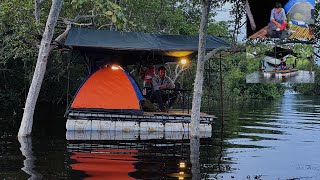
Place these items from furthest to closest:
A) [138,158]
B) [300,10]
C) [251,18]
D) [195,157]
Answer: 1. [251,18]
2. [300,10]
3. [195,157]
4. [138,158]

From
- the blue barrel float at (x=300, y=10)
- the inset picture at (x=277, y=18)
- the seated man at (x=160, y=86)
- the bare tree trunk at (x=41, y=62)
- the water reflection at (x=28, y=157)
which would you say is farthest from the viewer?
→ the seated man at (x=160, y=86)

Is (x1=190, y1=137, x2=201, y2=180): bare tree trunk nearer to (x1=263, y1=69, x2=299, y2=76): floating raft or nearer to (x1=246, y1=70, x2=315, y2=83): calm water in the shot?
(x1=246, y1=70, x2=315, y2=83): calm water

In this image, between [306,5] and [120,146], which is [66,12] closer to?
[120,146]

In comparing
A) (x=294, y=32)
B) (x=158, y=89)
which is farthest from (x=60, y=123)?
(x=294, y=32)

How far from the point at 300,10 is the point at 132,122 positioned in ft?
19.5

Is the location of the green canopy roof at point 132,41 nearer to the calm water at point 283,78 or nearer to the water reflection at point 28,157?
the calm water at point 283,78

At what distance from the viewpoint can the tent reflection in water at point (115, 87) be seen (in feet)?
42.5

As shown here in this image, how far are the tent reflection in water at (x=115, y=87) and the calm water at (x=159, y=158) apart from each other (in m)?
0.63

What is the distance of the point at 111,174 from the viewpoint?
319 inches

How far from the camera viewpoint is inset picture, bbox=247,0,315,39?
1121 cm

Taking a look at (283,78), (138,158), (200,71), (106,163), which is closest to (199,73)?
(200,71)

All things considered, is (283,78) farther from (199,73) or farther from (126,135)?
(126,135)

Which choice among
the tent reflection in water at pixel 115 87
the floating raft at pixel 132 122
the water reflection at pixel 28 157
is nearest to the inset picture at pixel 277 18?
the tent reflection in water at pixel 115 87

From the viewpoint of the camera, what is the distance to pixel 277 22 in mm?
11625
